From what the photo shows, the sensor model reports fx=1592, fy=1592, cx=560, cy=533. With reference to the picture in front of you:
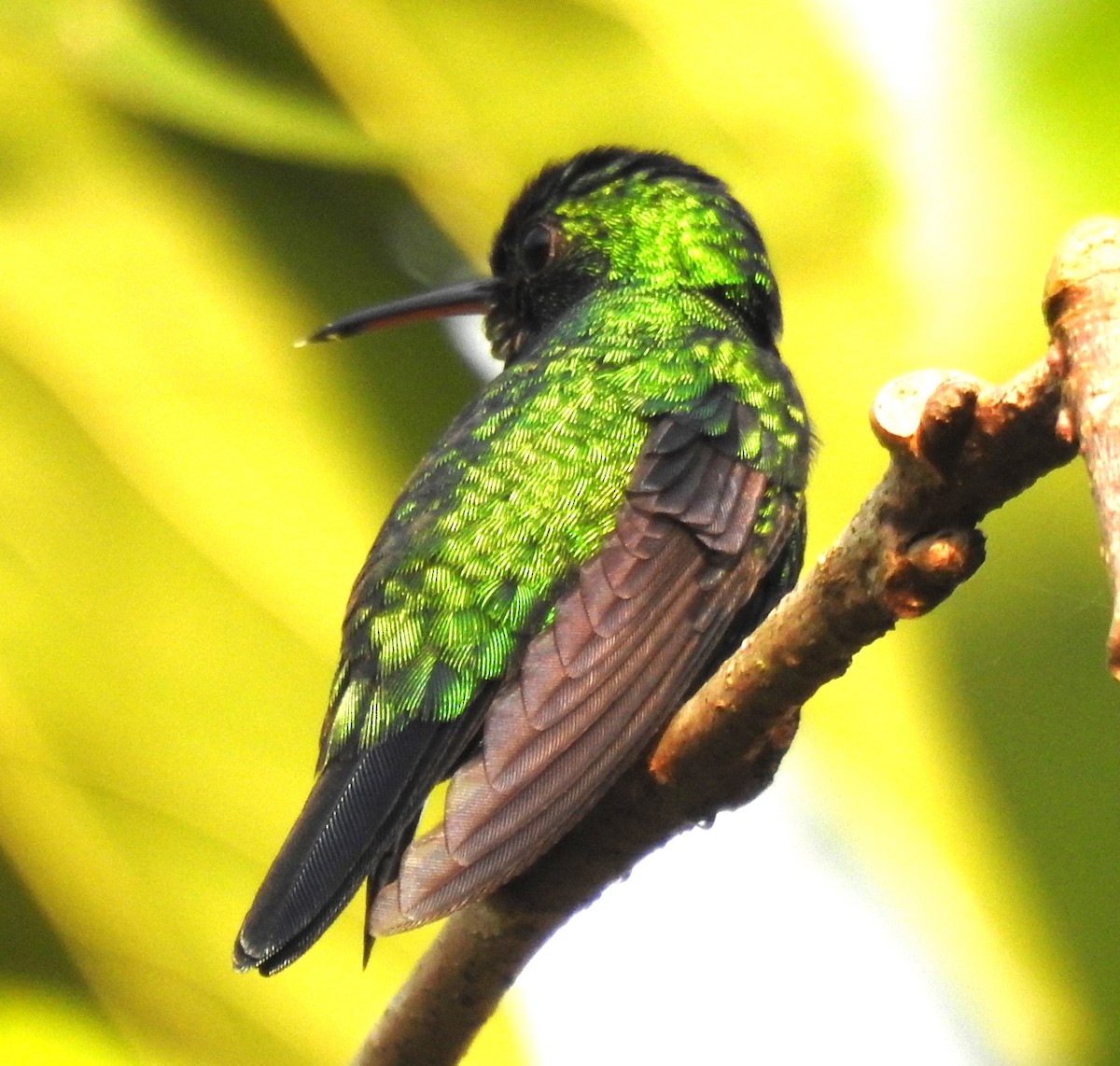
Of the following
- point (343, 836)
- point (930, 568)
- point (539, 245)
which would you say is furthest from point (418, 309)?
point (930, 568)

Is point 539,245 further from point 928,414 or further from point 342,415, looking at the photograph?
point 928,414

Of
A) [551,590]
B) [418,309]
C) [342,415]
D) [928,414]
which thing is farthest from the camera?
[342,415]

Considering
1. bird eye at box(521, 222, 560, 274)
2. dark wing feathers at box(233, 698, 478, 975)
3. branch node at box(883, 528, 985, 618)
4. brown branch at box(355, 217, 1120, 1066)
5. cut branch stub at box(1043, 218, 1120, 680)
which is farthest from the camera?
bird eye at box(521, 222, 560, 274)

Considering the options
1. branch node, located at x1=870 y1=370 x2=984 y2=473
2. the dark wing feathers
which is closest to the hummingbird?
the dark wing feathers

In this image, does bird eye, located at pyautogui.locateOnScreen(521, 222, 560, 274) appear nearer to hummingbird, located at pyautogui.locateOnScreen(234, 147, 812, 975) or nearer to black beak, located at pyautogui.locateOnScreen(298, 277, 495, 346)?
black beak, located at pyautogui.locateOnScreen(298, 277, 495, 346)

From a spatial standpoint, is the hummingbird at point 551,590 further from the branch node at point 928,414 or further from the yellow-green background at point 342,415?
the branch node at point 928,414

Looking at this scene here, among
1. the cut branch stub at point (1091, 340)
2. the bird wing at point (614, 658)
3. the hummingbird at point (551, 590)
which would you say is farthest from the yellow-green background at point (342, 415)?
the cut branch stub at point (1091, 340)

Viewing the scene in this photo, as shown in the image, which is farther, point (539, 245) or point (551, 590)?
point (539, 245)
